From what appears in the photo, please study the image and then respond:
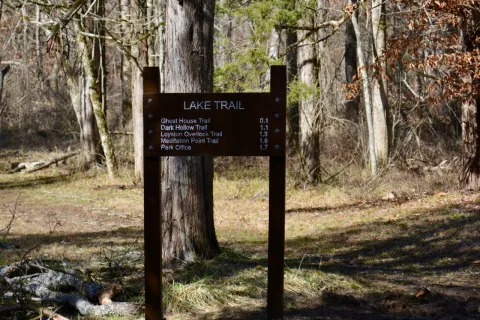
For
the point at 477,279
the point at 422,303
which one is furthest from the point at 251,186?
the point at 422,303

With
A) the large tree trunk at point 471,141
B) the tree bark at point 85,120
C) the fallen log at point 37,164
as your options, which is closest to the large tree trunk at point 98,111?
the tree bark at point 85,120

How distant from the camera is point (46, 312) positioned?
5914 millimetres

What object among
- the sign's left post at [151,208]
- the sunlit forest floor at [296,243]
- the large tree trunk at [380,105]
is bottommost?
the sunlit forest floor at [296,243]

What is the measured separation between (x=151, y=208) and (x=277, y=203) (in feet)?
3.60

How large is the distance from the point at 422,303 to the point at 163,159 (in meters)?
3.28

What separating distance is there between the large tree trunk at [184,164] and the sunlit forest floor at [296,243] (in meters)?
0.40

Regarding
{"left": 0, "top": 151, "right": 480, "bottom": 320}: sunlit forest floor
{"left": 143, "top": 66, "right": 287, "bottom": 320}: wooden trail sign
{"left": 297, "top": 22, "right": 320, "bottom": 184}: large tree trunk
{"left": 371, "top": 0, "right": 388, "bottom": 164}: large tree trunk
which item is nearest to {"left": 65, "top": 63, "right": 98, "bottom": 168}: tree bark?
{"left": 0, "top": 151, "right": 480, "bottom": 320}: sunlit forest floor

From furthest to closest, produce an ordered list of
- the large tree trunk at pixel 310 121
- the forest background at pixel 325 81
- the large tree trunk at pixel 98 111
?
the large tree trunk at pixel 98 111 < the large tree trunk at pixel 310 121 < the forest background at pixel 325 81

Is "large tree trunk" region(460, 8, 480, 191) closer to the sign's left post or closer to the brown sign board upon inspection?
the brown sign board

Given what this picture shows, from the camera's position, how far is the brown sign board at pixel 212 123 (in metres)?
5.92

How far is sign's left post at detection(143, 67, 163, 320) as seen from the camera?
5992mm

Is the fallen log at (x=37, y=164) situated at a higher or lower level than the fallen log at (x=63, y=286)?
higher

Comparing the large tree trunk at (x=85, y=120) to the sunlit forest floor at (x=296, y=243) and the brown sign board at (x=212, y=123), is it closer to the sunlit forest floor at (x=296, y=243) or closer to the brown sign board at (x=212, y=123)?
the sunlit forest floor at (x=296, y=243)

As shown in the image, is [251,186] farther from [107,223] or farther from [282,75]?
[282,75]
